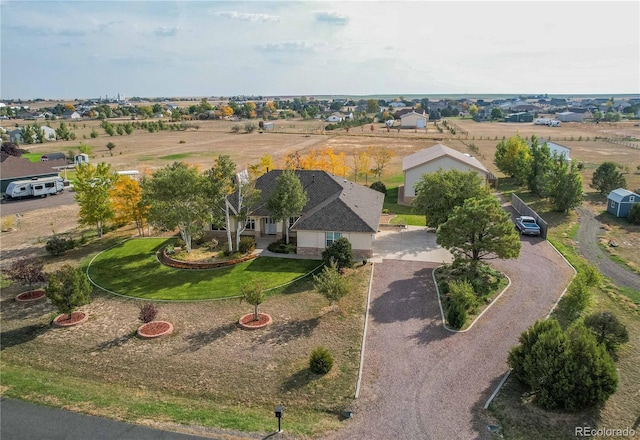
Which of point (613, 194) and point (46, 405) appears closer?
point (46, 405)

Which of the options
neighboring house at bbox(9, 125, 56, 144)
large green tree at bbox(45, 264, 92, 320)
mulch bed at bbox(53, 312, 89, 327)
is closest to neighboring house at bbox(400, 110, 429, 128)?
neighboring house at bbox(9, 125, 56, 144)

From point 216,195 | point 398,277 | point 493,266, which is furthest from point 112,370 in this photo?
point 493,266

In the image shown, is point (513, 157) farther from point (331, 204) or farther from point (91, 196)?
point (91, 196)

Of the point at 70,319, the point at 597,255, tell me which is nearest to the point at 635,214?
the point at 597,255

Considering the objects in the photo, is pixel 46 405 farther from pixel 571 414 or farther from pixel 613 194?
pixel 613 194

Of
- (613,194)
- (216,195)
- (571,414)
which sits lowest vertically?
(571,414)

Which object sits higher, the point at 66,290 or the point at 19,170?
the point at 19,170

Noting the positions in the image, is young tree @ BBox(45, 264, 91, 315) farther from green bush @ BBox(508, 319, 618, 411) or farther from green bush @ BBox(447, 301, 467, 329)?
green bush @ BBox(508, 319, 618, 411)
